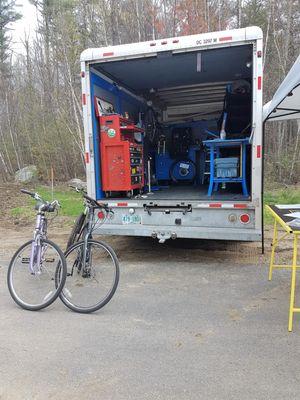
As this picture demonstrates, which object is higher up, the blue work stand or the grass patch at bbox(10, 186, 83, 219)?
the blue work stand

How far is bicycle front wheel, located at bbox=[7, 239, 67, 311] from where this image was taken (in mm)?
3828

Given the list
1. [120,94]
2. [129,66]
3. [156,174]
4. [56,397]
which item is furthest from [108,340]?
[156,174]

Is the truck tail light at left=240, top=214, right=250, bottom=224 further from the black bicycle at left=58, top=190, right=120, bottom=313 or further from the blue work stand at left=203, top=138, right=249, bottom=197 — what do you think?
the black bicycle at left=58, top=190, right=120, bottom=313

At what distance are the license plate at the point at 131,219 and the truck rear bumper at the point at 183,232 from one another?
59mm

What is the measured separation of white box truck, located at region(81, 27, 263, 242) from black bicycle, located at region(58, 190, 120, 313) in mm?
1186

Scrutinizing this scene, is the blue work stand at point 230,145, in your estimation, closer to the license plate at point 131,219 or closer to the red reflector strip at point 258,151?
the red reflector strip at point 258,151

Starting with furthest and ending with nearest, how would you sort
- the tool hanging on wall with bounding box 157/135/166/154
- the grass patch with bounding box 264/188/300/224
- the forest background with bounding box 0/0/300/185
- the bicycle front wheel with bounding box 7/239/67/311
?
the forest background with bounding box 0/0/300/185, the grass patch with bounding box 264/188/300/224, the tool hanging on wall with bounding box 157/135/166/154, the bicycle front wheel with bounding box 7/239/67/311

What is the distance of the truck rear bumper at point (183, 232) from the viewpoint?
4.62m

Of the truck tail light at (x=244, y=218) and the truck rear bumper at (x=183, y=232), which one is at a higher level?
the truck tail light at (x=244, y=218)

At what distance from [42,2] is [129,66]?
14661mm

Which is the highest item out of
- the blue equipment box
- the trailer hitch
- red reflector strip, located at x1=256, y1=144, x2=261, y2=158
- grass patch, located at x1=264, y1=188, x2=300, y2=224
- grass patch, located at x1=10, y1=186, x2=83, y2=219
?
red reflector strip, located at x1=256, y1=144, x2=261, y2=158

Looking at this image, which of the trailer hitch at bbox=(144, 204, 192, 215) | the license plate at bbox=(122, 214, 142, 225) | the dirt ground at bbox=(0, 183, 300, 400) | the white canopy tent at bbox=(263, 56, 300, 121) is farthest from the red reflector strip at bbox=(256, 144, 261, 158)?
the license plate at bbox=(122, 214, 142, 225)

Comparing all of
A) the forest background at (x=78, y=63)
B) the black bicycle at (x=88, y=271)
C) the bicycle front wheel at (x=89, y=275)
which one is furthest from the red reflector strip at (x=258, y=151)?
the forest background at (x=78, y=63)

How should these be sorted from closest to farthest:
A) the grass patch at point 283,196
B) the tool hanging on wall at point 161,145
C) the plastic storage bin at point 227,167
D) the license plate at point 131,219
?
1. the license plate at point 131,219
2. the plastic storage bin at point 227,167
3. the tool hanging on wall at point 161,145
4. the grass patch at point 283,196
